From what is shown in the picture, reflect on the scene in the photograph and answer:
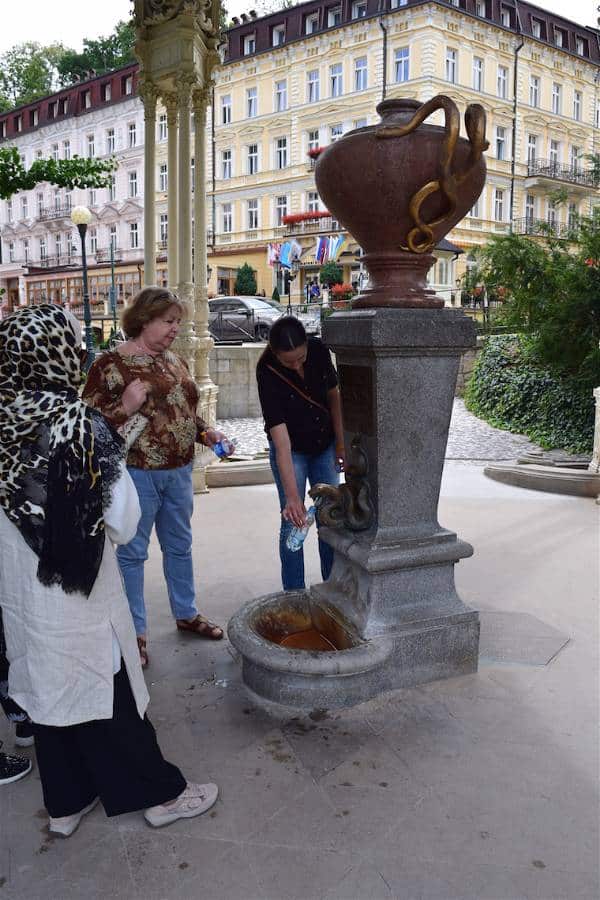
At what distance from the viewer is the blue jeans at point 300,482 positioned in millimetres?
3639

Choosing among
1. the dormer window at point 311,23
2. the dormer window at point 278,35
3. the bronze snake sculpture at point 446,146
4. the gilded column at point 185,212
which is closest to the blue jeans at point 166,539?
the bronze snake sculpture at point 446,146

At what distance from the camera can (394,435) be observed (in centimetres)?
308

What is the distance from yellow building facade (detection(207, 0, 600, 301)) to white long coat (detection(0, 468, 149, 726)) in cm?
2663

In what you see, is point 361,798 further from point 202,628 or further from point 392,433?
point 202,628

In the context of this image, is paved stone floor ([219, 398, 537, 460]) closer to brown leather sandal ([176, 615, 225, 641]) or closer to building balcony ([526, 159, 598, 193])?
brown leather sandal ([176, 615, 225, 641])

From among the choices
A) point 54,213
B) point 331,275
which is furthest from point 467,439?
point 54,213

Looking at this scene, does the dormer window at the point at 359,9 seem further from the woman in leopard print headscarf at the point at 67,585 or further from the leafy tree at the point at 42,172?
the woman in leopard print headscarf at the point at 67,585

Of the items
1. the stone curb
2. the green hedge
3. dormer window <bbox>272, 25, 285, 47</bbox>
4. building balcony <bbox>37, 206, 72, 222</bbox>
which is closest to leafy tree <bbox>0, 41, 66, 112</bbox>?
building balcony <bbox>37, 206, 72, 222</bbox>

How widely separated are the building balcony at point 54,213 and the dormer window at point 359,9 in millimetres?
20332

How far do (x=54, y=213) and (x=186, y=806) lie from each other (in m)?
46.5

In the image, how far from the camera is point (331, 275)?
29297 millimetres

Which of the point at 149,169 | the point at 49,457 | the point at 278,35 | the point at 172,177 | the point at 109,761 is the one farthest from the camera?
the point at 278,35

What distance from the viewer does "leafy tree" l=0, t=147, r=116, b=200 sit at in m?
6.79

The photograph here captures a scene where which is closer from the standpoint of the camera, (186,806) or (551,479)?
(186,806)
